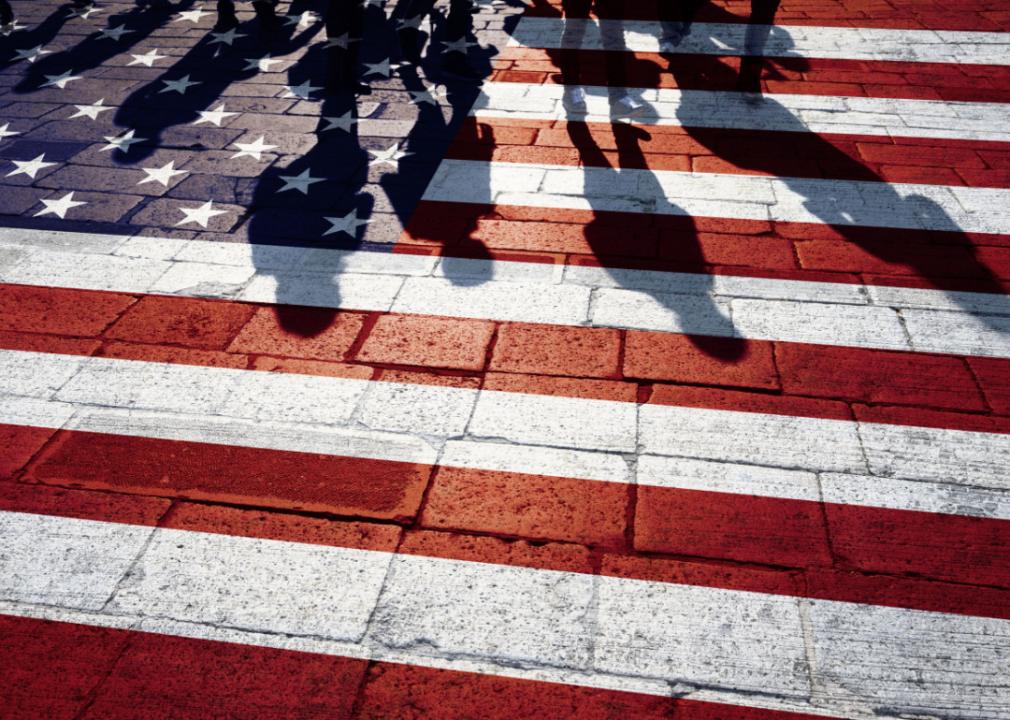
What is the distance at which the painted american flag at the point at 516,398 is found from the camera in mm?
2467

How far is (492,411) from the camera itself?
3369mm

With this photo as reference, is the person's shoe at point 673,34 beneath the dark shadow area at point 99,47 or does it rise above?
above

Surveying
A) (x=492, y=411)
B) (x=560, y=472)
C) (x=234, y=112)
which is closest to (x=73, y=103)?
(x=234, y=112)

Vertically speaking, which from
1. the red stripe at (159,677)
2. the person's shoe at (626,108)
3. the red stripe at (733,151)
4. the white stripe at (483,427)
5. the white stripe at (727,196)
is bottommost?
the red stripe at (159,677)

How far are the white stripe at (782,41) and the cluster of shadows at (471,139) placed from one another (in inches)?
2.7

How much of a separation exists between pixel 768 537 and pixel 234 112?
226 inches

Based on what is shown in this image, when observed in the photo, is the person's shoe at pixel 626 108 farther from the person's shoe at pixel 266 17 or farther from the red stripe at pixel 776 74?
the person's shoe at pixel 266 17

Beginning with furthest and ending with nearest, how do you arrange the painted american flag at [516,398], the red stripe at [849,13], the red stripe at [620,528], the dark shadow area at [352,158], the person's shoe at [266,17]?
the person's shoe at [266,17] → the red stripe at [849,13] → the dark shadow area at [352,158] → the red stripe at [620,528] → the painted american flag at [516,398]

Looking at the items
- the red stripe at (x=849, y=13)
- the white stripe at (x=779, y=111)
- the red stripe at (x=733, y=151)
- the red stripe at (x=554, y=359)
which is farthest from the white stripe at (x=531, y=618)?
the red stripe at (x=849, y=13)

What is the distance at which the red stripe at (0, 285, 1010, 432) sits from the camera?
3.36m

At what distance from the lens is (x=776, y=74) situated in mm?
6414

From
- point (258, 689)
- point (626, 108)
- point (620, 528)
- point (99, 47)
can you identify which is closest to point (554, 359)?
point (620, 528)

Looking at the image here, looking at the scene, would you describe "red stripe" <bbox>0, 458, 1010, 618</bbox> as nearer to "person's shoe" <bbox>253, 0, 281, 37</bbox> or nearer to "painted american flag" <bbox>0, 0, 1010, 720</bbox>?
"painted american flag" <bbox>0, 0, 1010, 720</bbox>

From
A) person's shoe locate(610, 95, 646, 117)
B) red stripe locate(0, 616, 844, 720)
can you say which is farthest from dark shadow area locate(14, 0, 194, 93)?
red stripe locate(0, 616, 844, 720)
